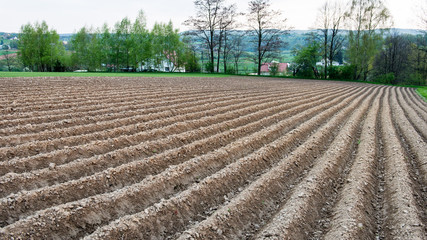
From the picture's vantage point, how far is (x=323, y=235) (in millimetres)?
4273

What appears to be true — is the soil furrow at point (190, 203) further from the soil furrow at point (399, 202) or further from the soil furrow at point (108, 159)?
the soil furrow at point (399, 202)

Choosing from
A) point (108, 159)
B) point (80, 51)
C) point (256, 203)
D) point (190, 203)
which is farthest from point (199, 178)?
point (80, 51)

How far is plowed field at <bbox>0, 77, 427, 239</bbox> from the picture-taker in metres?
4.23

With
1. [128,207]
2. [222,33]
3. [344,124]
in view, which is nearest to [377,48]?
[222,33]

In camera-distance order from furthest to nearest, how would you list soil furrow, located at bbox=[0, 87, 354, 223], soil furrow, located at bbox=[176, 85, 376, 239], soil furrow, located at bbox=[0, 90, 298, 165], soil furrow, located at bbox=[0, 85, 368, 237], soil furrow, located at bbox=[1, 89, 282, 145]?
soil furrow, located at bbox=[1, 89, 282, 145]
soil furrow, located at bbox=[0, 90, 298, 165]
soil furrow, located at bbox=[0, 87, 354, 223]
soil furrow, located at bbox=[176, 85, 376, 239]
soil furrow, located at bbox=[0, 85, 368, 237]

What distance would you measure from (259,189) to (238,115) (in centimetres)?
643

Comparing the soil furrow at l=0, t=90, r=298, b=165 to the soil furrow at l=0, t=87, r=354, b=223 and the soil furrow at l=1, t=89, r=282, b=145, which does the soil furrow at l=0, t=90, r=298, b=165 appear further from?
the soil furrow at l=0, t=87, r=354, b=223

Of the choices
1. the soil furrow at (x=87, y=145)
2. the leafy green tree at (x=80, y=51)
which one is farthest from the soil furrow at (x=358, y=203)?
the leafy green tree at (x=80, y=51)

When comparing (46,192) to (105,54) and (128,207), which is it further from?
(105,54)

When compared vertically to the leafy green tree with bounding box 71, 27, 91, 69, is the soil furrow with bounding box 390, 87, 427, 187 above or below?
below

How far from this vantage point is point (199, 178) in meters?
6.05

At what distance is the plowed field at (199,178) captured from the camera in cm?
423

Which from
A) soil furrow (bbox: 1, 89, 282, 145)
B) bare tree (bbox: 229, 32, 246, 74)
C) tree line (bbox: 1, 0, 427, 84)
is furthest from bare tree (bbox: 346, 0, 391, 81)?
soil furrow (bbox: 1, 89, 282, 145)

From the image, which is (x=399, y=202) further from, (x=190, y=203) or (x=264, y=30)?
(x=264, y=30)
